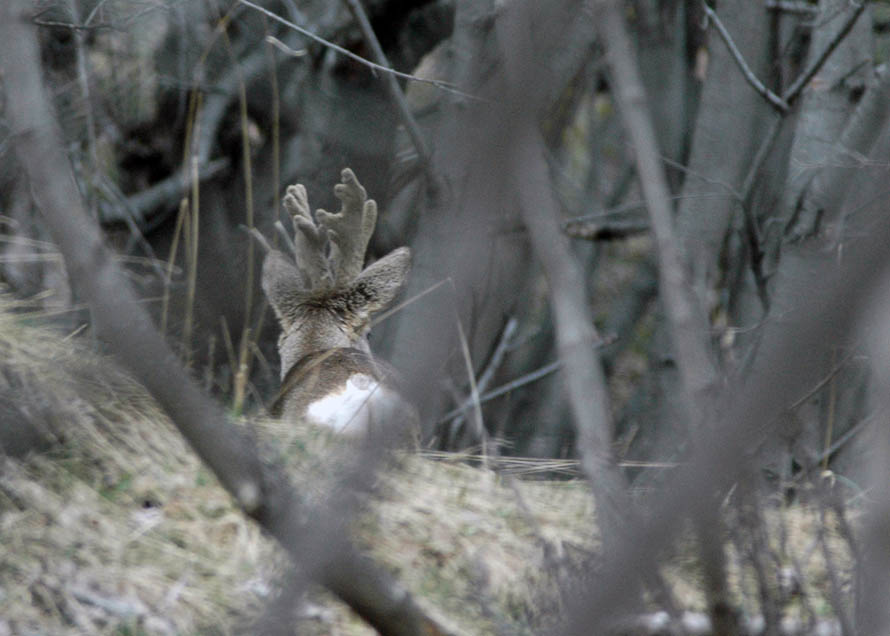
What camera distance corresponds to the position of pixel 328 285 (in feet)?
12.9

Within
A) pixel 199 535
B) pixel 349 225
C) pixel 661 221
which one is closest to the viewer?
→ pixel 661 221

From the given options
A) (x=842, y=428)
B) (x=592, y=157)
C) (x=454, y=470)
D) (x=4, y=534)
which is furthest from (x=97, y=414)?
(x=592, y=157)

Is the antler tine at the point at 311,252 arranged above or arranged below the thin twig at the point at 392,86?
below

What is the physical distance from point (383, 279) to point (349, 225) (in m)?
0.21

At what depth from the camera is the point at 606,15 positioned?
1522 millimetres

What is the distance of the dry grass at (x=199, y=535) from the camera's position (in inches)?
97.6

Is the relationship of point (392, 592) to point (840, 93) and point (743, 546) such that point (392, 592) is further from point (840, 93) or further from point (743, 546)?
point (840, 93)

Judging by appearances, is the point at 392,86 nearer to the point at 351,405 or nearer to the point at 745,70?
the point at 351,405

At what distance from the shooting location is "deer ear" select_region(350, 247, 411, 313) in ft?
12.6

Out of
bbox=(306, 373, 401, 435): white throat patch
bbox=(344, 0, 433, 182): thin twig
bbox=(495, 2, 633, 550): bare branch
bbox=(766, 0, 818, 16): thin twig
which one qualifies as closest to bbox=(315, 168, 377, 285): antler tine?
bbox=(344, 0, 433, 182): thin twig

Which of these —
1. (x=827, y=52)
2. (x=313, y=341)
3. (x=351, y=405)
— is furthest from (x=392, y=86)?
(x=827, y=52)

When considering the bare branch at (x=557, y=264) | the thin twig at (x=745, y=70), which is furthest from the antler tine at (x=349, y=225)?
the bare branch at (x=557, y=264)

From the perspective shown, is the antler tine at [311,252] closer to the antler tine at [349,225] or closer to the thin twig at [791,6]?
the antler tine at [349,225]

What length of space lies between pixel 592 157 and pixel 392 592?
6.39 metres
